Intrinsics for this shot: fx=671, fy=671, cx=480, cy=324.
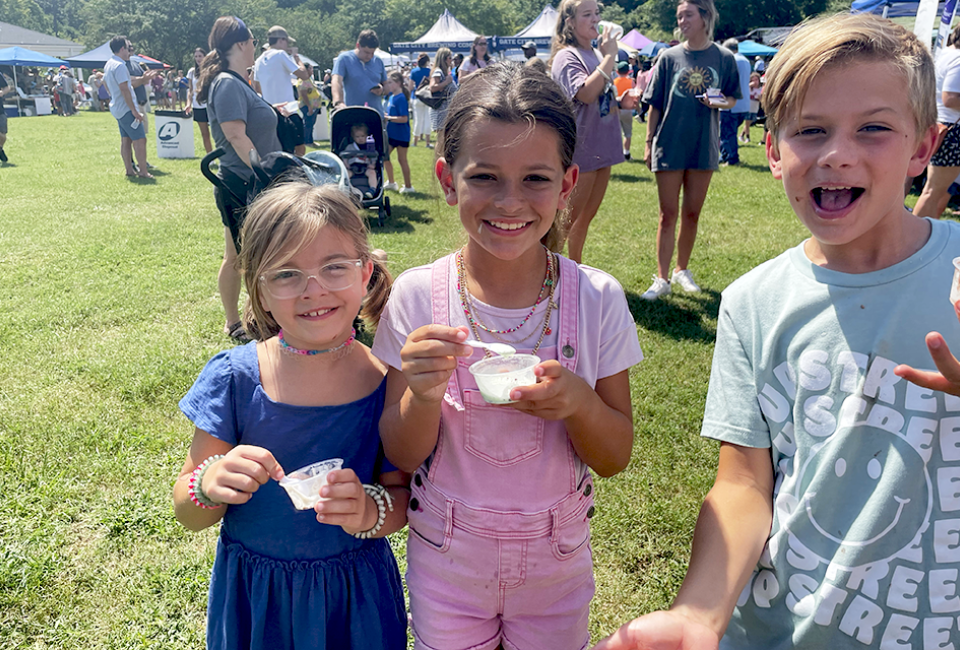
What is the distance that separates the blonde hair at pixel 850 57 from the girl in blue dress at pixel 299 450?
1.12m

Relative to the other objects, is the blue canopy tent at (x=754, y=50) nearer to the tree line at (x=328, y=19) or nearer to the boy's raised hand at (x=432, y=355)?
the tree line at (x=328, y=19)

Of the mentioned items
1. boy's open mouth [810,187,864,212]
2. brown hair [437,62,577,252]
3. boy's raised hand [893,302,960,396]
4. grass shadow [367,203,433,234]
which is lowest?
grass shadow [367,203,433,234]

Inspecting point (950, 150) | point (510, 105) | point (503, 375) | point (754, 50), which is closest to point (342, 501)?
point (503, 375)

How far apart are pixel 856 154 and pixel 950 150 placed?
5881 mm

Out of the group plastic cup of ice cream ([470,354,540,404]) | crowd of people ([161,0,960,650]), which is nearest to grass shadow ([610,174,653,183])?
crowd of people ([161,0,960,650])

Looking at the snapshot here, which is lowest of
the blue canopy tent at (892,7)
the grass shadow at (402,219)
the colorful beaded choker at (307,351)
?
the grass shadow at (402,219)

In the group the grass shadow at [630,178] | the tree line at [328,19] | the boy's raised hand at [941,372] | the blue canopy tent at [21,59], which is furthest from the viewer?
the tree line at [328,19]

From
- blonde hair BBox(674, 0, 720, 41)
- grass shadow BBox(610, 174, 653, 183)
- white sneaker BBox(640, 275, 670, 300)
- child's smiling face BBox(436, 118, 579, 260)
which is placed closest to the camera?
child's smiling face BBox(436, 118, 579, 260)

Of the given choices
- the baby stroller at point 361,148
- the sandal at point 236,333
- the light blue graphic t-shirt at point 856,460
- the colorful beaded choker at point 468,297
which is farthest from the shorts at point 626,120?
the light blue graphic t-shirt at point 856,460

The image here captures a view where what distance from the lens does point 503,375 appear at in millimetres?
1438

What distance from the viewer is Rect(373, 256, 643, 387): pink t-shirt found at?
1.69 meters

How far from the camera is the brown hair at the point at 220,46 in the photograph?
200 inches

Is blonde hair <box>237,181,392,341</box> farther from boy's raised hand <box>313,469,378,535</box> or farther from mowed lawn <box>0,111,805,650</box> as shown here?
boy's raised hand <box>313,469,378,535</box>

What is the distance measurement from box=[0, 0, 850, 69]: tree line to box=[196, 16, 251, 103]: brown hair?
3995 centimetres
